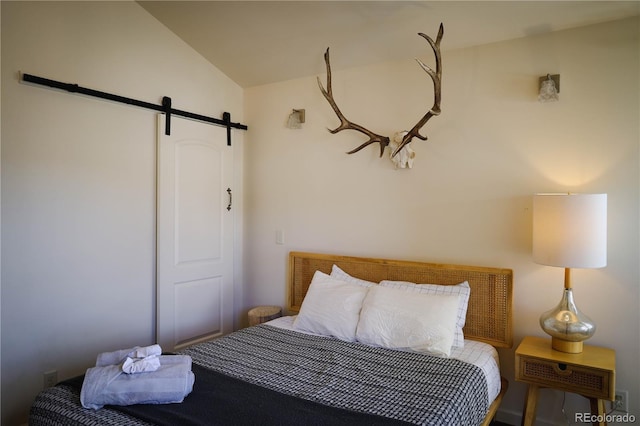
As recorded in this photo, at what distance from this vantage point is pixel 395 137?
3.00m

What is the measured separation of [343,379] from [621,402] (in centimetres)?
163

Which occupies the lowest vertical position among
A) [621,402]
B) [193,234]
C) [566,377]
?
[621,402]

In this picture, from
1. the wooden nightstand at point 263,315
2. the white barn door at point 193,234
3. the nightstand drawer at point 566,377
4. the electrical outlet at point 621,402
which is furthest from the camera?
the wooden nightstand at point 263,315

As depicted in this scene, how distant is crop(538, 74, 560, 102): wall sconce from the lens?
244 centimetres

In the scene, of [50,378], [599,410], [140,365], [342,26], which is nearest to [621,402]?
[599,410]

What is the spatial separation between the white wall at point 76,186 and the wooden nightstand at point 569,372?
257 centimetres

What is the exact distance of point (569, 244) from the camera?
215 centimetres

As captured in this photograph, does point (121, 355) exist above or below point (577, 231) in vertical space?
below

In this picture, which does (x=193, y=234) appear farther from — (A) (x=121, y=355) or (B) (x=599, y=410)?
(B) (x=599, y=410)

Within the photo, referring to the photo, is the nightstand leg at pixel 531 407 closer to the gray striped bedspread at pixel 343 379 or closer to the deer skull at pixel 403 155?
the gray striped bedspread at pixel 343 379

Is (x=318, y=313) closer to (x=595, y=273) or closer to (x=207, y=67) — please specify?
(x=595, y=273)

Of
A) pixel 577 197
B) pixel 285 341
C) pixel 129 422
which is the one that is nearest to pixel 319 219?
pixel 285 341

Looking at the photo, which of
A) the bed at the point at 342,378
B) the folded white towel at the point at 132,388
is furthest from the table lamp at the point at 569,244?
the folded white towel at the point at 132,388

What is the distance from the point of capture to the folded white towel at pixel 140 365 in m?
1.76
